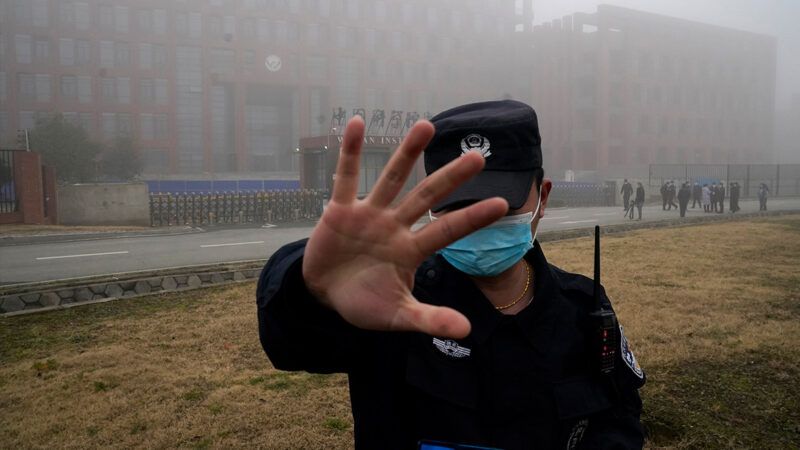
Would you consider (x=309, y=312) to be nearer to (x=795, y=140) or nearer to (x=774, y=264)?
(x=774, y=264)

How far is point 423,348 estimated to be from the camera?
1672mm

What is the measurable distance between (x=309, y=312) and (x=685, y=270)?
8.95 m

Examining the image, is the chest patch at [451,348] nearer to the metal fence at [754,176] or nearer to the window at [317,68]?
the metal fence at [754,176]

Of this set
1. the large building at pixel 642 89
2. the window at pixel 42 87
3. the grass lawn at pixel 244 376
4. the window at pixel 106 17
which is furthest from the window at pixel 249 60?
the grass lawn at pixel 244 376

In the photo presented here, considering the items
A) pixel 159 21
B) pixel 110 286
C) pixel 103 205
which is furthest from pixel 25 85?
pixel 110 286

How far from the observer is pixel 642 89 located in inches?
2319

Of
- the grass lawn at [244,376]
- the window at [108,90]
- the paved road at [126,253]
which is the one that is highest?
the window at [108,90]

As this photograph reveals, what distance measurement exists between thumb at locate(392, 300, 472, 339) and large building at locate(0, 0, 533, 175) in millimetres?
45028

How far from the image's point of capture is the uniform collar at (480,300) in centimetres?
171

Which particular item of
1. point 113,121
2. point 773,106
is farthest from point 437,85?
point 773,106

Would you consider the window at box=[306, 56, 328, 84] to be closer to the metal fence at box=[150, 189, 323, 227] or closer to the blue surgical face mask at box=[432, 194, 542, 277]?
the metal fence at box=[150, 189, 323, 227]

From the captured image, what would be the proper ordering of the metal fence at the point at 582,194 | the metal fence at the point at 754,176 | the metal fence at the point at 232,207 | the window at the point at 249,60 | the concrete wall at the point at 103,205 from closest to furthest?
the concrete wall at the point at 103,205
the metal fence at the point at 232,207
the metal fence at the point at 582,194
the metal fence at the point at 754,176
the window at the point at 249,60

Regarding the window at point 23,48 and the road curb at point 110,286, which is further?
the window at point 23,48

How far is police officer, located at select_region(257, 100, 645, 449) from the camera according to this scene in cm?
134
